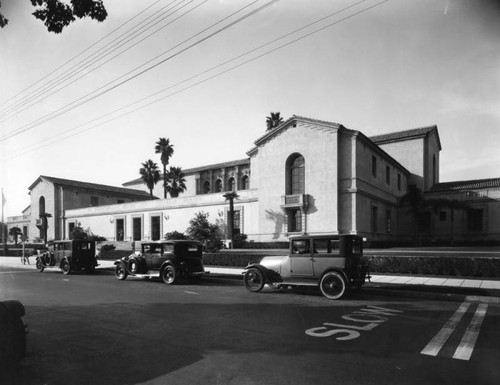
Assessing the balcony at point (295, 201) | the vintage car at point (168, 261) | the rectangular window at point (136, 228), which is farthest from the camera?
the rectangular window at point (136, 228)

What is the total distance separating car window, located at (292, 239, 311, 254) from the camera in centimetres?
1056

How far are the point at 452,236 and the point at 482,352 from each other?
32.1 meters

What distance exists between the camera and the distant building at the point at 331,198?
28.0 meters

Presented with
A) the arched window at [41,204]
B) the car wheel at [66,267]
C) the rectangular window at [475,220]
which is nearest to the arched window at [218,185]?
the arched window at [41,204]

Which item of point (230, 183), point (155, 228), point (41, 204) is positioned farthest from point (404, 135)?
point (41, 204)

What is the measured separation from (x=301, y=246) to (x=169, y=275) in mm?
5656

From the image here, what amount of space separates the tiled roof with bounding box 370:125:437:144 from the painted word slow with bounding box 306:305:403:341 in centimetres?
3767

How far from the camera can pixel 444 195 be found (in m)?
36.9

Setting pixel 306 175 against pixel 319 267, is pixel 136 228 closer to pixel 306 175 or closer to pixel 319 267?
pixel 306 175

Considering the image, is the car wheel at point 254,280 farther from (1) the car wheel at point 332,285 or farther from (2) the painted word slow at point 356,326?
(2) the painted word slow at point 356,326

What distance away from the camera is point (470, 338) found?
19.4 feet

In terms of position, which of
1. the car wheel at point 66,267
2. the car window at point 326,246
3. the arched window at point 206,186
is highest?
the arched window at point 206,186

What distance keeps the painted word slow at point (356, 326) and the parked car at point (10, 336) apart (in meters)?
4.40

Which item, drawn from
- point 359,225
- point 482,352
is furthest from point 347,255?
point 359,225
